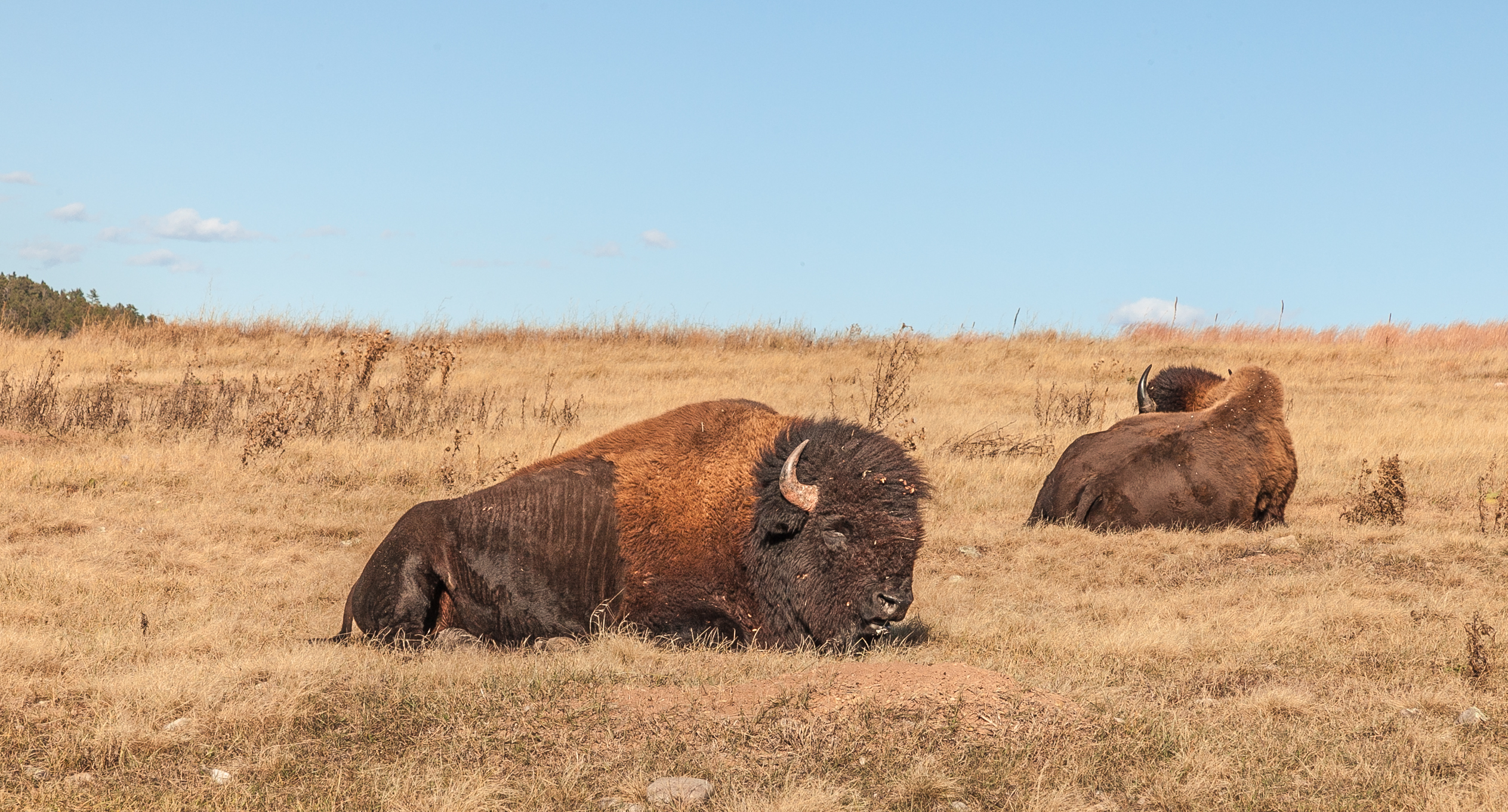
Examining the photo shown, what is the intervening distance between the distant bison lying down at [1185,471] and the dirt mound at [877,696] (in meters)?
5.21

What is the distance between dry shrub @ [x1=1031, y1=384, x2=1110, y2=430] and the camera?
54.5 ft

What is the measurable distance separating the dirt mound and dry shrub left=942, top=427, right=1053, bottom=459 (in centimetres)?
896

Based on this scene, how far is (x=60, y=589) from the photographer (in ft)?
24.9

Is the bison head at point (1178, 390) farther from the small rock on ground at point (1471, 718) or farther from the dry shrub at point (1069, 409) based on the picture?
the small rock on ground at point (1471, 718)

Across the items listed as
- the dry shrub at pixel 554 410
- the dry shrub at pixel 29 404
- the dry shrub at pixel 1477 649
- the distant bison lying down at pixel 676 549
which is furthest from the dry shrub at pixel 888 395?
the dry shrub at pixel 29 404

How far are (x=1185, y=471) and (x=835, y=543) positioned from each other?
5.18 meters

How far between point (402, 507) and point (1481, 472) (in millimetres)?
11351

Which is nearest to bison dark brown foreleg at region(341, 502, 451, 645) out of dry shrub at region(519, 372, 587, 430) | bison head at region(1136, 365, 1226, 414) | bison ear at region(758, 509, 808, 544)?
bison ear at region(758, 509, 808, 544)

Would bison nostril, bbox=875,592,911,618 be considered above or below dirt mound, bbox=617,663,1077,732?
above

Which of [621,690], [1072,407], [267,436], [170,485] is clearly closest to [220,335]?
[267,436]

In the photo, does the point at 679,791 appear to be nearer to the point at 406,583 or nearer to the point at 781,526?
the point at 781,526

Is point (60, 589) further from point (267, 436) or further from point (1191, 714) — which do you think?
point (1191, 714)

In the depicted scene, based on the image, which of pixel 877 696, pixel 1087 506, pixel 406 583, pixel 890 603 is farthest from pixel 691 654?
pixel 1087 506

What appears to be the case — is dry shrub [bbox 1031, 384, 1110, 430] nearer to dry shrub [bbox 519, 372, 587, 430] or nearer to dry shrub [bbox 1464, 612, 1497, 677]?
dry shrub [bbox 519, 372, 587, 430]
